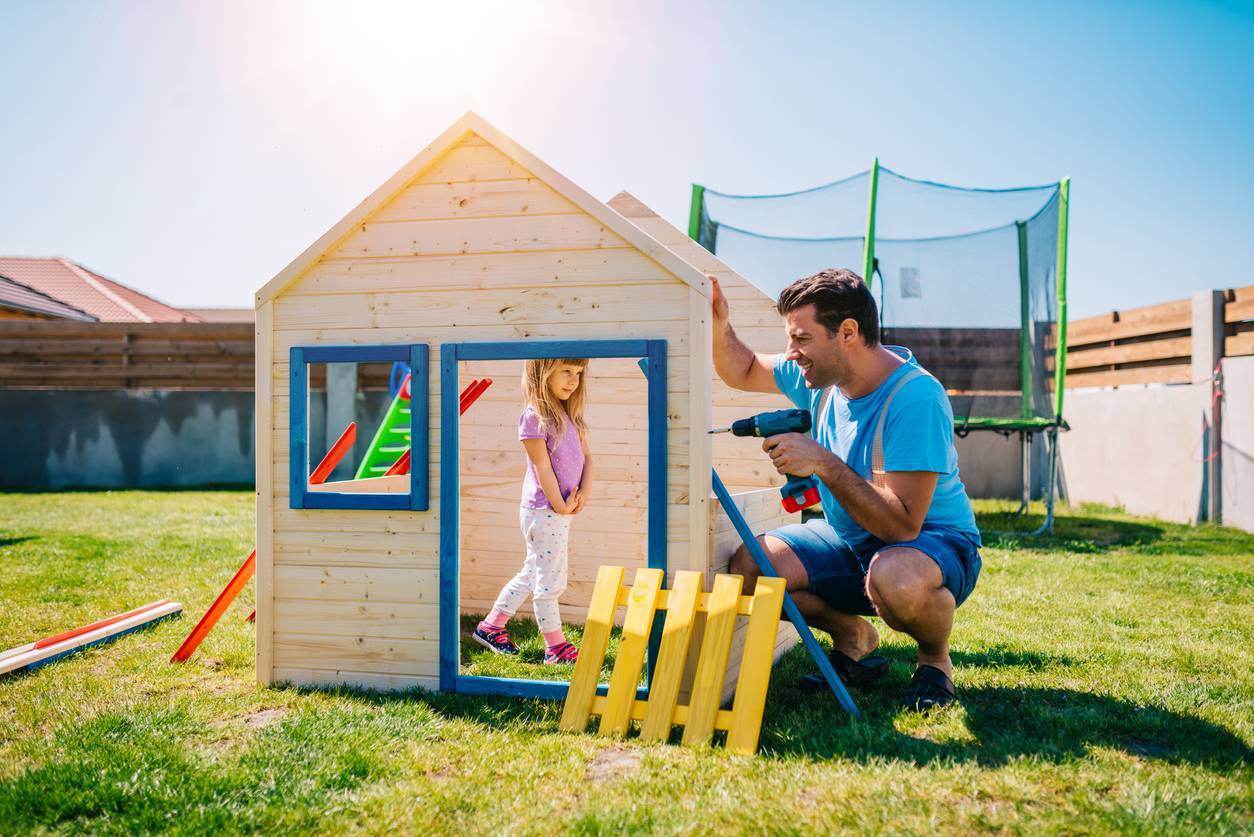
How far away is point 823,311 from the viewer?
3.47 metres

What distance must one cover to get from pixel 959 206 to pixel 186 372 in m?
10.5

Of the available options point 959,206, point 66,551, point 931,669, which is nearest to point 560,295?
point 931,669

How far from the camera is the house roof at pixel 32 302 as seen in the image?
639 inches

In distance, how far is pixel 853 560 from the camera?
364cm

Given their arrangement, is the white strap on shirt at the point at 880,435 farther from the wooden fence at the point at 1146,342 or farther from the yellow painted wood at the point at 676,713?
the wooden fence at the point at 1146,342

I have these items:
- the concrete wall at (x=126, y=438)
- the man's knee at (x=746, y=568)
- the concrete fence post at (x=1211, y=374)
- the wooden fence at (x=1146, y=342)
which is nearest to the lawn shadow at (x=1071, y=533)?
the concrete fence post at (x=1211, y=374)

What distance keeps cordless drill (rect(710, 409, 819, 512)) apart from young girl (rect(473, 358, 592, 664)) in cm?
127

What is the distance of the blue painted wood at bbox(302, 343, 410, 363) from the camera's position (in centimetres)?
373

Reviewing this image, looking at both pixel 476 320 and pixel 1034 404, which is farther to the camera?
pixel 1034 404

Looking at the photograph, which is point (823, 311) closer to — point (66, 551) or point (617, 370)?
point (617, 370)

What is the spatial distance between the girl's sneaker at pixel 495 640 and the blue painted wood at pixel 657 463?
3.88ft

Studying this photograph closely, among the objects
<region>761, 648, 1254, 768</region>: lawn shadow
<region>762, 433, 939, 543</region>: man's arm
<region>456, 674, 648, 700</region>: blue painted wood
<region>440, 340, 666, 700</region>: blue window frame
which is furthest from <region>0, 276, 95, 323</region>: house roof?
<region>761, 648, 1254, 768</region>: lawn shadow

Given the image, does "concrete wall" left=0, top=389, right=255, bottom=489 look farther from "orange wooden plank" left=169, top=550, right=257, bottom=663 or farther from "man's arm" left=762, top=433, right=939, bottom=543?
"man's arm" left=762, top=433, right=939, bottom=543

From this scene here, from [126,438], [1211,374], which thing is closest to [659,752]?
[1211,374]
